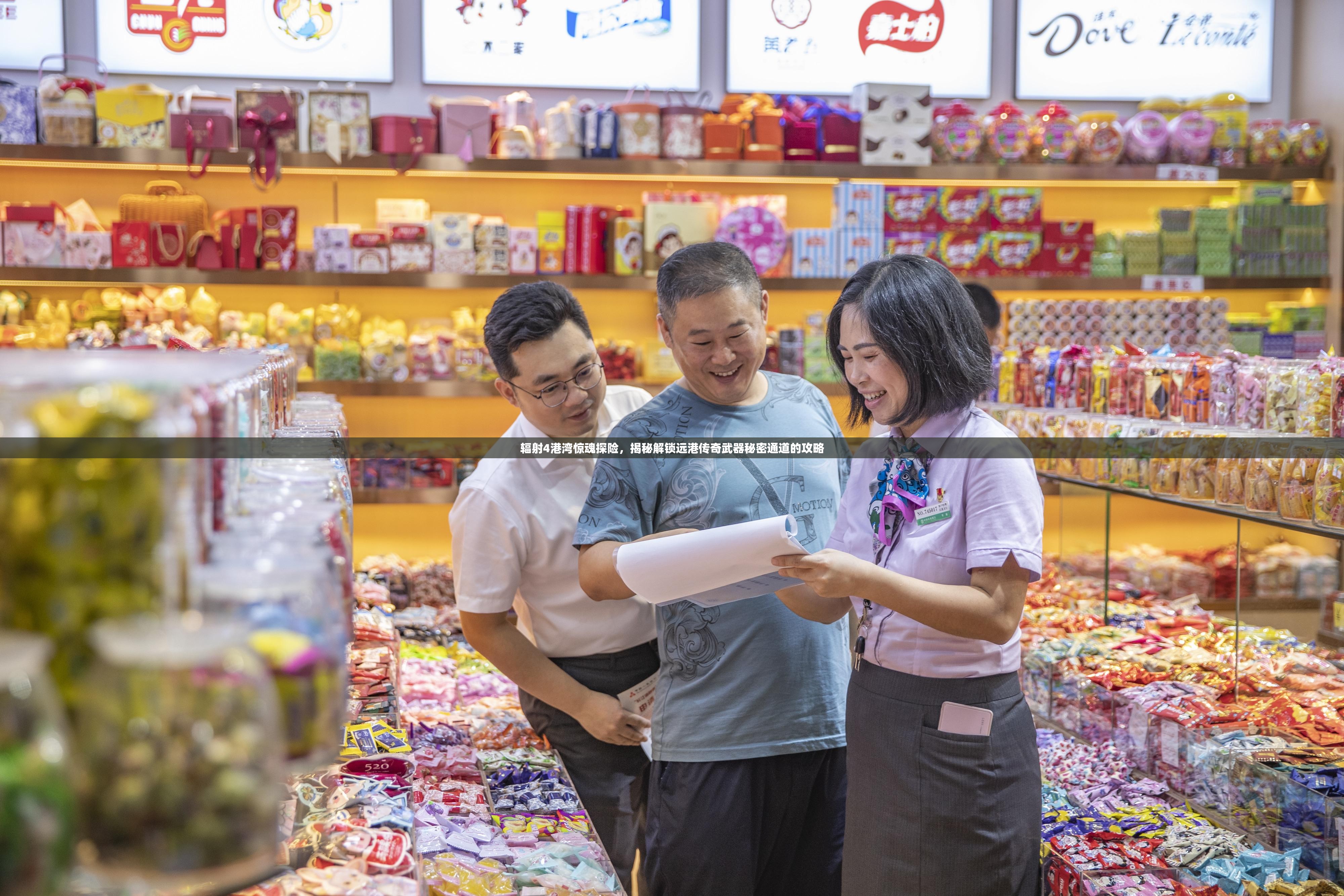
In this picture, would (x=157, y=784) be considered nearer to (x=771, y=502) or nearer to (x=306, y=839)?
(x=306, y=839)

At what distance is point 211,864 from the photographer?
0.52 meters

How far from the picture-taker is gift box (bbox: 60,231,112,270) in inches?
160

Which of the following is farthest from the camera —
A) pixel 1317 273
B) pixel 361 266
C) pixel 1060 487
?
pixel 1317 273

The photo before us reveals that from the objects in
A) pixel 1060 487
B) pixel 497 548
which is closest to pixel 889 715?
pixel 497 548

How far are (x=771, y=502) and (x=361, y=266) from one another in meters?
2.90

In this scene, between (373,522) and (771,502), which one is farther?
(373,522)

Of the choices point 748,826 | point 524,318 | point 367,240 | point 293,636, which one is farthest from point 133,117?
point 293,636

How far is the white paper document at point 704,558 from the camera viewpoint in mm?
1246

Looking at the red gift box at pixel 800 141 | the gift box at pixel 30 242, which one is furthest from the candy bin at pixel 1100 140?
the gift box at pixel 30 242

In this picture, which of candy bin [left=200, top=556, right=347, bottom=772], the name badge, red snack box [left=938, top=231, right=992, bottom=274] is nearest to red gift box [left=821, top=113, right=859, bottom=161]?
red snack box [left=938, top=231, right=992, bottom=274]

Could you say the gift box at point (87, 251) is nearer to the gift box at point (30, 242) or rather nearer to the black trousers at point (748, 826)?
the gift box at point (30, 242)

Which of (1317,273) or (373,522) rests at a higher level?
(1317,273)

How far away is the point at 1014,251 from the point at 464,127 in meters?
2.35

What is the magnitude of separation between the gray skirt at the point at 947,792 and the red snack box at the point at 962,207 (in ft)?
10.4
